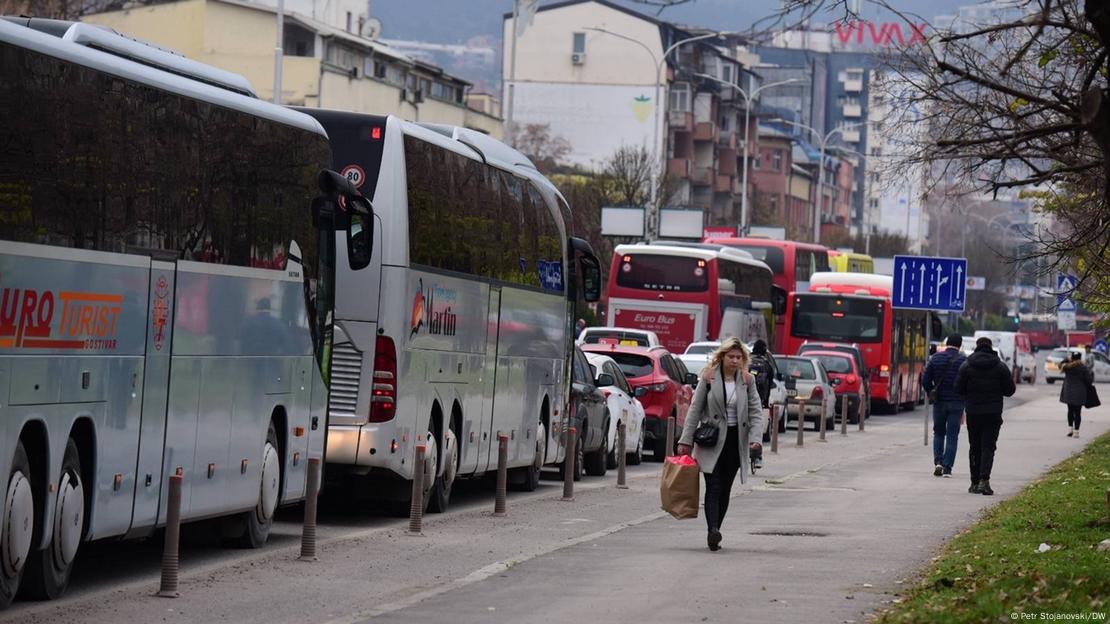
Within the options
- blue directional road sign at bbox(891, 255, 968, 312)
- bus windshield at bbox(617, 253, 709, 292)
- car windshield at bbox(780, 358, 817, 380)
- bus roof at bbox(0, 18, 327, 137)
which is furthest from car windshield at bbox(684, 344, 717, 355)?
bus roof at bbox(0, 18, 327, 137)

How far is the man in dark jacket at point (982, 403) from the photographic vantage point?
23766mm

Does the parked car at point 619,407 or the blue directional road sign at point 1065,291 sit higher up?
the blue directional road sign at point 1065,291

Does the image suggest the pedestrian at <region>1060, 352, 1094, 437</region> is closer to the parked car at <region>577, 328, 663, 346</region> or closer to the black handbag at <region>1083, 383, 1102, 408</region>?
the black handbag at <region>1083, 383, 1102, 408</region>

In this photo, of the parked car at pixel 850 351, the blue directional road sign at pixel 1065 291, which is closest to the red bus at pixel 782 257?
the parked car at pixel 850 351

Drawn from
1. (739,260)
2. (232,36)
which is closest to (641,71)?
(232,36)

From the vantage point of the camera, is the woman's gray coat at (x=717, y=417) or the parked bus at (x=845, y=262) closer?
the woman's gray coat at (x=717, y=417)

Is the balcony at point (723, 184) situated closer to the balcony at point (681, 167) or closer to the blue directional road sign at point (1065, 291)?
the balcony at point (681, 167)

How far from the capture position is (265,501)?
623 inches

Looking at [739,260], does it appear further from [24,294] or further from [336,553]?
[24,294]

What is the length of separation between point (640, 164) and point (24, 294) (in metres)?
81.5

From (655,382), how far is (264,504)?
15.8 metres

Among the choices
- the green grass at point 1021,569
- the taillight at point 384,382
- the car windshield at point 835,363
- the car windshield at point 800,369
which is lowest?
the green grass at point 1021,569

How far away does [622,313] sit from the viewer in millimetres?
47875

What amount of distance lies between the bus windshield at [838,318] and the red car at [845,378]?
20.2ft
